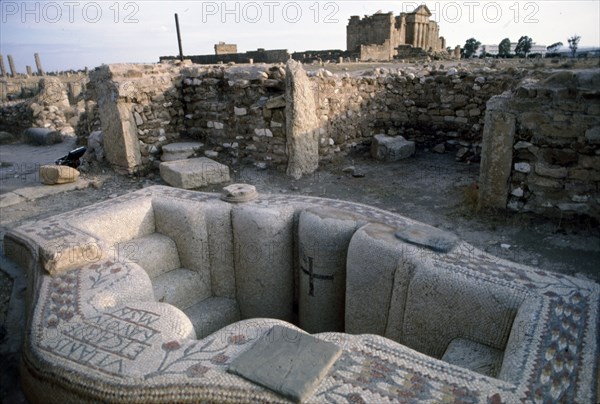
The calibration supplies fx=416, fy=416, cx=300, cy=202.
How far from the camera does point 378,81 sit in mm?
7707

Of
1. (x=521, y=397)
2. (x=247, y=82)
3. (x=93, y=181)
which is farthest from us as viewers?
(x=247, y=82)

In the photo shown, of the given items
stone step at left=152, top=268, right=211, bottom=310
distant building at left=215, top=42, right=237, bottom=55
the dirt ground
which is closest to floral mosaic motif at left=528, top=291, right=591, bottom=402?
the dirt ground

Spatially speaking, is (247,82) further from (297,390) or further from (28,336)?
(297,390)

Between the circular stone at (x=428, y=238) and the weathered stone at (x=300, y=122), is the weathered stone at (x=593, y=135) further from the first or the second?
the weathered stone at (x=300, y=122)

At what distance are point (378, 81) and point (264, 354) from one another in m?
6.61

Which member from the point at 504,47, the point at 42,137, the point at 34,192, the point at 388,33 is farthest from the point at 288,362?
the point at 504,47

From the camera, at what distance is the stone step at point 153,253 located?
3.67 meters

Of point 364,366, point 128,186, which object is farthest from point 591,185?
point 128,186

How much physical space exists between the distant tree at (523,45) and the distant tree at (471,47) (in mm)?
2142

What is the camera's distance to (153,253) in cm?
379

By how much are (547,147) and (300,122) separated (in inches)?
126

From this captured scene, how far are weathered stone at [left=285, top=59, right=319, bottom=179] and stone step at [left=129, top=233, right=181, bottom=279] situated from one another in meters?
2.70

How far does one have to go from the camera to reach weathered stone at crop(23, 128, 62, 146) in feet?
31.4

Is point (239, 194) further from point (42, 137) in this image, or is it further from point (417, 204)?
point (42, 137)
